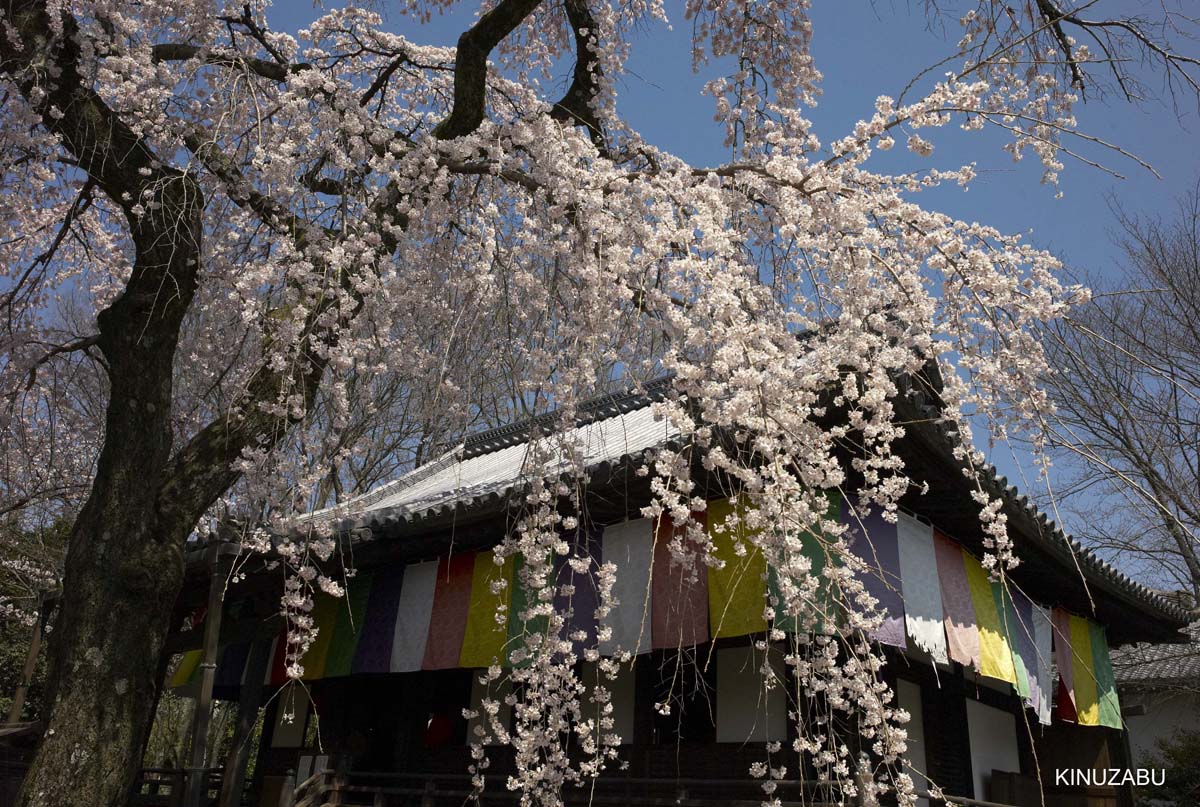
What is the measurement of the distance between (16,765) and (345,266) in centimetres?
629

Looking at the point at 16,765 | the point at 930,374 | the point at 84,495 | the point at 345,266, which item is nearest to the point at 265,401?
the point at 345,266

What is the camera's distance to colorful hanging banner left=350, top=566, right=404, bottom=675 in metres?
7.49

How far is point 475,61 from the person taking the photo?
4.65 metres

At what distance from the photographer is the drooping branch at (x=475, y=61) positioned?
458 centimetres

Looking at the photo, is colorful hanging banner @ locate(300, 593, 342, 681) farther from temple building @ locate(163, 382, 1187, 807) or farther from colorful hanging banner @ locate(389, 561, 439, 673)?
colorful hanging banner @ locate(389, 561, 439, 673)

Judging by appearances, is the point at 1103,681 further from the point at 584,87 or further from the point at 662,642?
the point at 584,87

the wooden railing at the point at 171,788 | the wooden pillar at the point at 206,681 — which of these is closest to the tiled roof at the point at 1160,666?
the wooden railing at the point at 171,788

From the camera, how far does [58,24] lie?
4.08 meters

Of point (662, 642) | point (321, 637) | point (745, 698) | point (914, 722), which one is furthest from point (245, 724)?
point (914, 722)

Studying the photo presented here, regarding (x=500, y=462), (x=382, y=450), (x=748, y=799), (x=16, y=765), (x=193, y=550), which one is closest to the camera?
(x=748, y=799)

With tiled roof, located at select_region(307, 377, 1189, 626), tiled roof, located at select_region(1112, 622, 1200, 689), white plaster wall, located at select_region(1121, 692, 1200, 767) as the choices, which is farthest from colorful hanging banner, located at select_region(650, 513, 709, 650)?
white plaster wall, located at select_region(1121, 692, 1200, 767)

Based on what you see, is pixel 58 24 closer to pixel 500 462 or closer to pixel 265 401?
pixel 265 401

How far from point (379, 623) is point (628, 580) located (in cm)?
264

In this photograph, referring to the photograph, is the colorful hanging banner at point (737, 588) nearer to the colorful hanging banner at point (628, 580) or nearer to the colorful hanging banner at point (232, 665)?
the colorful hanging banner at point (628, 580)
